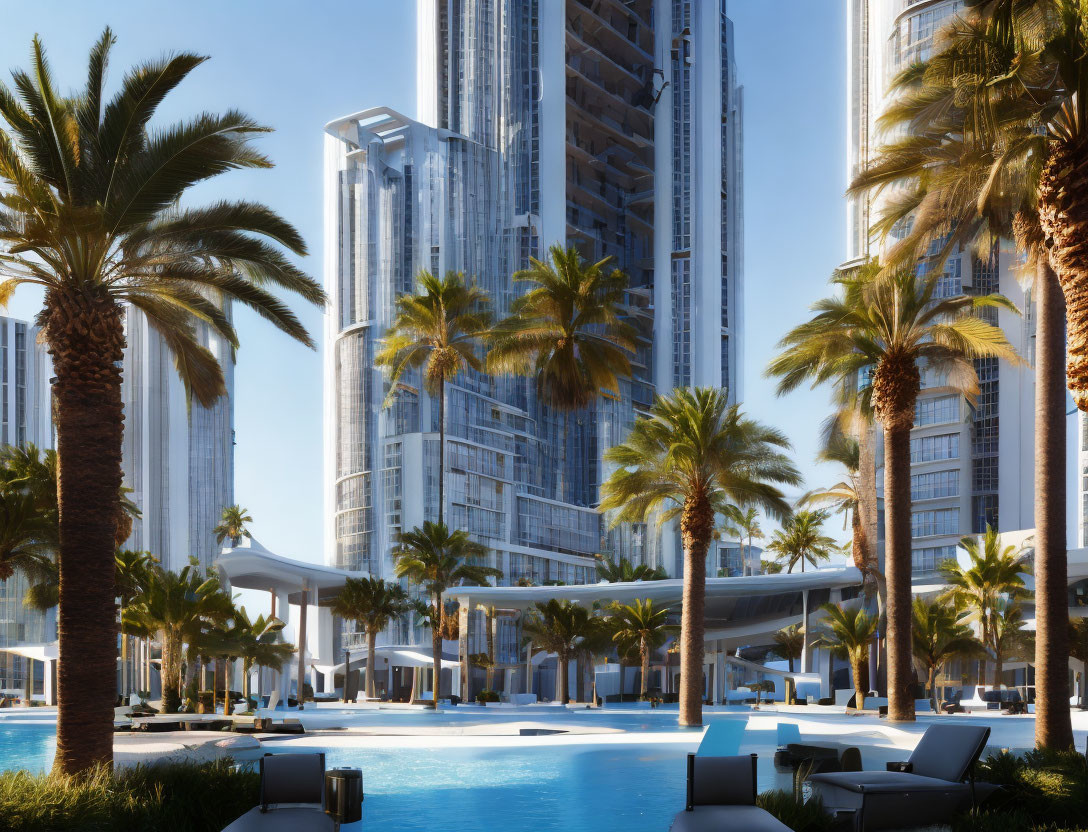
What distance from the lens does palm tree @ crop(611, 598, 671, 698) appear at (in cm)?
4925

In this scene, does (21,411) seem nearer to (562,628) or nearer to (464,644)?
(464,644)

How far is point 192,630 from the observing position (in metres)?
38.4

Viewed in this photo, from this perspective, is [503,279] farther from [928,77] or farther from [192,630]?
[928,77]

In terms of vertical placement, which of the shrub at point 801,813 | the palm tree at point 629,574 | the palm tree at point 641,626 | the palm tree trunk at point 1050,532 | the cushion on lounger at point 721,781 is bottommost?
the palm tree at point 641,626

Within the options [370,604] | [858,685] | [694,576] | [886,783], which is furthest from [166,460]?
[886,783]

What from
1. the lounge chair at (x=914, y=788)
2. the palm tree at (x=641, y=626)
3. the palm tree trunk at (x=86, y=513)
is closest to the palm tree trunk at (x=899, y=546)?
the lounge chair at (x=914, y=788)

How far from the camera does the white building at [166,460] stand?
426ft

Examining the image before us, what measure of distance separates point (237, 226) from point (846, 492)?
132 feet

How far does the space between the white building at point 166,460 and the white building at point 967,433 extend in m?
74.9

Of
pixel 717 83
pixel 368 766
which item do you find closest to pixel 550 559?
pixel 717 83

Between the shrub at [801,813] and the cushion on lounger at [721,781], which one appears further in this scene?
the shrub at [801,813]

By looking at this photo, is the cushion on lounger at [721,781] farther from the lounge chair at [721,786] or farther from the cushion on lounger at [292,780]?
the cushion on lounger at [292,780]

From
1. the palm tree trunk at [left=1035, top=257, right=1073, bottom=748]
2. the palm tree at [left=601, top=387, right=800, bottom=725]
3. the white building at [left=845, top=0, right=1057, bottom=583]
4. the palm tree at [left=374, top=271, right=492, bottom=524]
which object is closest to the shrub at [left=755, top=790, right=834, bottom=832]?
the palm tree trunk at [left=1035, top=257, right=1073, bottom=748]

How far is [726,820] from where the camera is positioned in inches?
359
